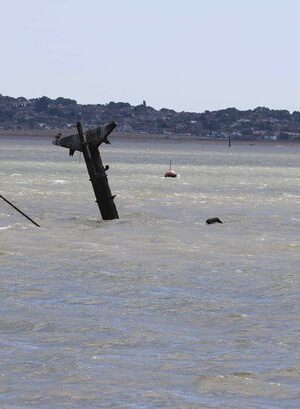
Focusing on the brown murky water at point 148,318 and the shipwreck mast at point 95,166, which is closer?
the brown murky water at point 148,318

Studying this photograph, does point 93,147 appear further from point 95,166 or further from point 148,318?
point 148,318

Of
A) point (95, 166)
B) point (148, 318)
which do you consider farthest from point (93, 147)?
point (148, 318)

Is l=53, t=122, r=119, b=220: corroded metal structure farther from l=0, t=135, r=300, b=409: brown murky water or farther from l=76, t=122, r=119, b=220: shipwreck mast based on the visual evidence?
l=0, t=135, r=300, b=409: brown murky water

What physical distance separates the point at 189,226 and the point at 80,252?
8636mm

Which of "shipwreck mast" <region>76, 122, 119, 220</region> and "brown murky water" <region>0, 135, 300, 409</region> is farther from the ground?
"shipwreck mast" <region>76, 122, 119, 220</region>

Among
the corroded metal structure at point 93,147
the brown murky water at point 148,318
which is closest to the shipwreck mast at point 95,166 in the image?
the corroded metal structure at point 93,147

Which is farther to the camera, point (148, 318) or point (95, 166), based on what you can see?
point (95, 166)

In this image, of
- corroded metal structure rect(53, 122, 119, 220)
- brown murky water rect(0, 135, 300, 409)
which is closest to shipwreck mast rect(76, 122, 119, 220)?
corroded metal structure rect(53, 122, 119, 220)

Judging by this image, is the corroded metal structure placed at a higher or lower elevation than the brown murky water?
higher

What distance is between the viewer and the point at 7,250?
22.0 metres

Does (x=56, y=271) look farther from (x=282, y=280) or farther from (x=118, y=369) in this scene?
(x=118, y=369)

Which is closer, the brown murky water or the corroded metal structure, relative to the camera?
the brown murky water

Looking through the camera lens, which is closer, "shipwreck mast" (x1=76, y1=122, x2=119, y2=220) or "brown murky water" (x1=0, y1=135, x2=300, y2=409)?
"brown murky water" (x1=0, y1=135, x2=300, y2=409)

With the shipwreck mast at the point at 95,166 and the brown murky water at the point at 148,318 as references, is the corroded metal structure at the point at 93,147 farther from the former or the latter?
the brown murky water at the point at 148,318
